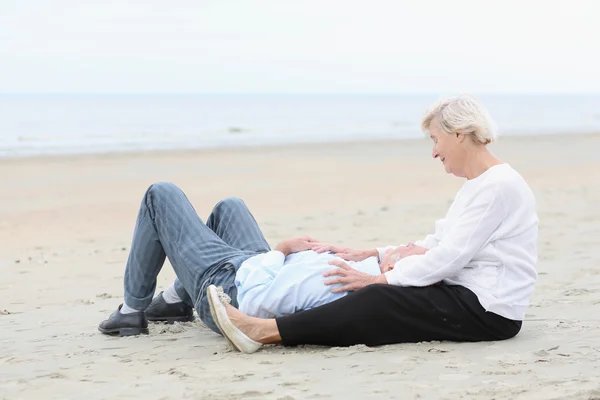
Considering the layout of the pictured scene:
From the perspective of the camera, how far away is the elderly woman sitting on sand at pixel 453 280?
3.44 m

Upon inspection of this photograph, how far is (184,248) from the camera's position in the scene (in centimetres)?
390

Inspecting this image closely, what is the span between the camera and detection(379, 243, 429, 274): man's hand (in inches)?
151

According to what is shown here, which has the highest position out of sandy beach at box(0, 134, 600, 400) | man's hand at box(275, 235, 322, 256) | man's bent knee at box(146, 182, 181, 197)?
man's bent knee at box(146, 182, 181, 197)

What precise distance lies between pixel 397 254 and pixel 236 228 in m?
0.87

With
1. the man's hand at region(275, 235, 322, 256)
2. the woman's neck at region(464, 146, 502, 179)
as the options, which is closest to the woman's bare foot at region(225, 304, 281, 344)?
the man's hand at region(275, 235, 322, 256)

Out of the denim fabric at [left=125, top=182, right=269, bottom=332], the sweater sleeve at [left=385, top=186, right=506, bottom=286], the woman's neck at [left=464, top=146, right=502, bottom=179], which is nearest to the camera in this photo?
the sweater sleeve at [left=385, top=186, right=506, bottom=286]

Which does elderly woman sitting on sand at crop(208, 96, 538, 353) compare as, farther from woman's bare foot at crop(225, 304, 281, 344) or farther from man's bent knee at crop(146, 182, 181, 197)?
man's bent knee at crop(146, 182, 181, 197)

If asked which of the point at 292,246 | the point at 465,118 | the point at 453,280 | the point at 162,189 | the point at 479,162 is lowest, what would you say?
the point at 453,280

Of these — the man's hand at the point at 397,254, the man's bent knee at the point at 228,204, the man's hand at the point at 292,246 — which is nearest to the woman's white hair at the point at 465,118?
the man's hand at the point at 397,254

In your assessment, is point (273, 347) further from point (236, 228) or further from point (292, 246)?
point (236, 228)

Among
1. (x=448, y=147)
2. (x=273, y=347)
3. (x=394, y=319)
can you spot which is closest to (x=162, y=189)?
(x=273, y=347)

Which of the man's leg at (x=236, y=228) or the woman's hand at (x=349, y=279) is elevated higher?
the man's leg at (x=236, y=228)

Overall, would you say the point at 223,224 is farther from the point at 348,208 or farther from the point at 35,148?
the point at 35,148

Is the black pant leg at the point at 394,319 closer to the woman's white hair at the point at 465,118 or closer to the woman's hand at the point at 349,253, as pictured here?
the woman's hand at the point at 349,253
